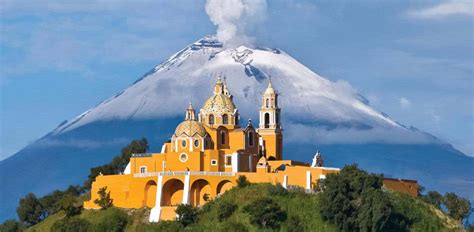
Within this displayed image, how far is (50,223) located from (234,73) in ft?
191

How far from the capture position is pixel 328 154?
158500mm

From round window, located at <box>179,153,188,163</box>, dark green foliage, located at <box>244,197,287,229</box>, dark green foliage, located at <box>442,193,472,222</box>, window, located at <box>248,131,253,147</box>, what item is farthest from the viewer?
dark green foliage, located at <box>442,193,472,222</box>

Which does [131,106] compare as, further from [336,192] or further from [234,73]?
[336,192]

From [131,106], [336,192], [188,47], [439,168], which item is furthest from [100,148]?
[336,192]

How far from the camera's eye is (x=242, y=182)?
83.6 metres

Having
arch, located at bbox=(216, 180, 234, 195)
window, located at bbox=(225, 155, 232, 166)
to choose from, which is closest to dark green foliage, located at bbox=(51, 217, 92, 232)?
arch, located at bbox=(216, 180, 234, 195)

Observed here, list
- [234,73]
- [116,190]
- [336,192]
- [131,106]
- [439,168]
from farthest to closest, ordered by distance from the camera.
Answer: [439,168] < [131,106] < [234,73] < [116,190] < [336,192]

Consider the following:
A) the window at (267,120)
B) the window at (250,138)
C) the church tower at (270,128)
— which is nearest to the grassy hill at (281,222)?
the window at (250,138)

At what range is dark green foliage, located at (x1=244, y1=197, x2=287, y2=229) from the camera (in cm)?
8088

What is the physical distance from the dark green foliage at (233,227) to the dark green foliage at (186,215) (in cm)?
208

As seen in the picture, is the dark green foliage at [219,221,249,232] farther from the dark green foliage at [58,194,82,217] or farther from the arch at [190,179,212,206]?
the dark green foliage at [58,194,82,217]

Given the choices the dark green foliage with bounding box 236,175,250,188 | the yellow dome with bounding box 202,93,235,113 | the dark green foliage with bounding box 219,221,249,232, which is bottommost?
the dark green foliage with bounding box 219,221,249,232

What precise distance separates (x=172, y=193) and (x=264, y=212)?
763cm

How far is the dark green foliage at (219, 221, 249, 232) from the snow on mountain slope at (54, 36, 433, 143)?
60529 mm
